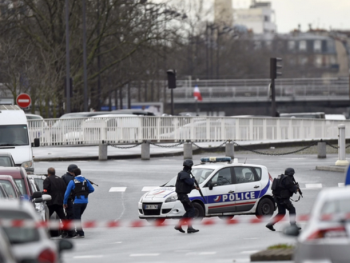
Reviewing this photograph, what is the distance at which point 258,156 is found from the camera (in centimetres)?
3862

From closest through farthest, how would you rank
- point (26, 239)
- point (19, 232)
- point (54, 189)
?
point (26, 239) < point (19, 232) < point (54, 189)

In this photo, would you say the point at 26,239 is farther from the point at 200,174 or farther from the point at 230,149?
the point at 230,149

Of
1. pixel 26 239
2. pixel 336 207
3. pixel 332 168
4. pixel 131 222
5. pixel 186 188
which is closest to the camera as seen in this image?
pixel 26 239

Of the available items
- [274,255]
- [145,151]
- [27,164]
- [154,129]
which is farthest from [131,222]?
[154,129]

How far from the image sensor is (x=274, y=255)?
12.5m

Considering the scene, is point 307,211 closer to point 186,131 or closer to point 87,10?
point 186,131

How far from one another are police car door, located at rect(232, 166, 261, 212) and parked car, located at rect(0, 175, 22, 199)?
20.5 ft

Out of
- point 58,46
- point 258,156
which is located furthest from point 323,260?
point 58,46

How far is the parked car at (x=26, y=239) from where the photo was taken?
7.93 meters

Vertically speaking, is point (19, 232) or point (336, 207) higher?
point (336, 207)

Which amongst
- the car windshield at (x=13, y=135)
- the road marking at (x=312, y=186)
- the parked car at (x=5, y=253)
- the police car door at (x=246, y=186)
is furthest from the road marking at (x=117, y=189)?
the parked car at (x=5, y=253)

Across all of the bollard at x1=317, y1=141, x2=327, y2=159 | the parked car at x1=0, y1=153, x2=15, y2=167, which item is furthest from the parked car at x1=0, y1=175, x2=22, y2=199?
the bollard at x1=317, y1=141, x2=327, y2=159

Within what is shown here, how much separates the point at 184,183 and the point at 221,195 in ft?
6.90

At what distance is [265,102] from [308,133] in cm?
5327
